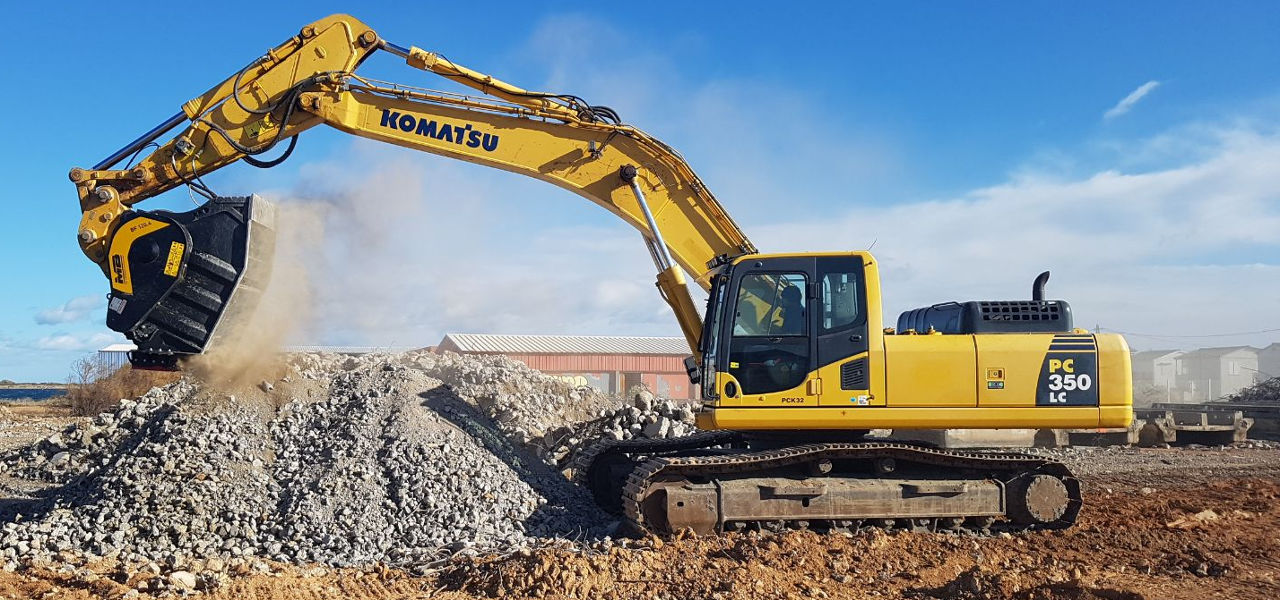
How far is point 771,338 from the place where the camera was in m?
7.89

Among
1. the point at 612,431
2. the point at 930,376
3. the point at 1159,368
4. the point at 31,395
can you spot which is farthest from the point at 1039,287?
the point at 31,395

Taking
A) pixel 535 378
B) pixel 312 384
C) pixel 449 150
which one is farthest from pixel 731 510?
pixel 535 378

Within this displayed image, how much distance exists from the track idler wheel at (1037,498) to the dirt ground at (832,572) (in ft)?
0.59

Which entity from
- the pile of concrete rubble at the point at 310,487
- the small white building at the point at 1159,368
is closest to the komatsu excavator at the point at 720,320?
the pile of concrete rubble at the point at 310,487

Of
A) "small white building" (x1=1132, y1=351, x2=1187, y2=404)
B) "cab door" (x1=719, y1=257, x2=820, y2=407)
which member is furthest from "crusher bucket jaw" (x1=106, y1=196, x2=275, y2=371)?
"small white building" (x1=1132, y1=351, x2=1187, y2=404)

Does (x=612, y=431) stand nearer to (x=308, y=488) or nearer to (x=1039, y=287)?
(x=308, y=488)

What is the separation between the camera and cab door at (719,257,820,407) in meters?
7.85

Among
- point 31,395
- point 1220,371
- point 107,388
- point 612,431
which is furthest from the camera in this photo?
point 31,395

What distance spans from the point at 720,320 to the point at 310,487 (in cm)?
370

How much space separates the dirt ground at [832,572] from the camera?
20.7 feet

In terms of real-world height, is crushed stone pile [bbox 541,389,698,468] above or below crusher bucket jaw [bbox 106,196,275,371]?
below

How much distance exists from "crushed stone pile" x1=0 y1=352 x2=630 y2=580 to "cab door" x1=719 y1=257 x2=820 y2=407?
1826 millimetres

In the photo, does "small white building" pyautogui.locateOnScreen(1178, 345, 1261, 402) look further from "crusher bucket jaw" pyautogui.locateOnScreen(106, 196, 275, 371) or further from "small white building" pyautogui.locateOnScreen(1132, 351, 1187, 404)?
"crusher bucket jaw" pyautogui.locateOnScreen(106, 196, 275, 371)

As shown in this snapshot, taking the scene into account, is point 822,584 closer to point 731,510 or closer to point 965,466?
point 731,510
